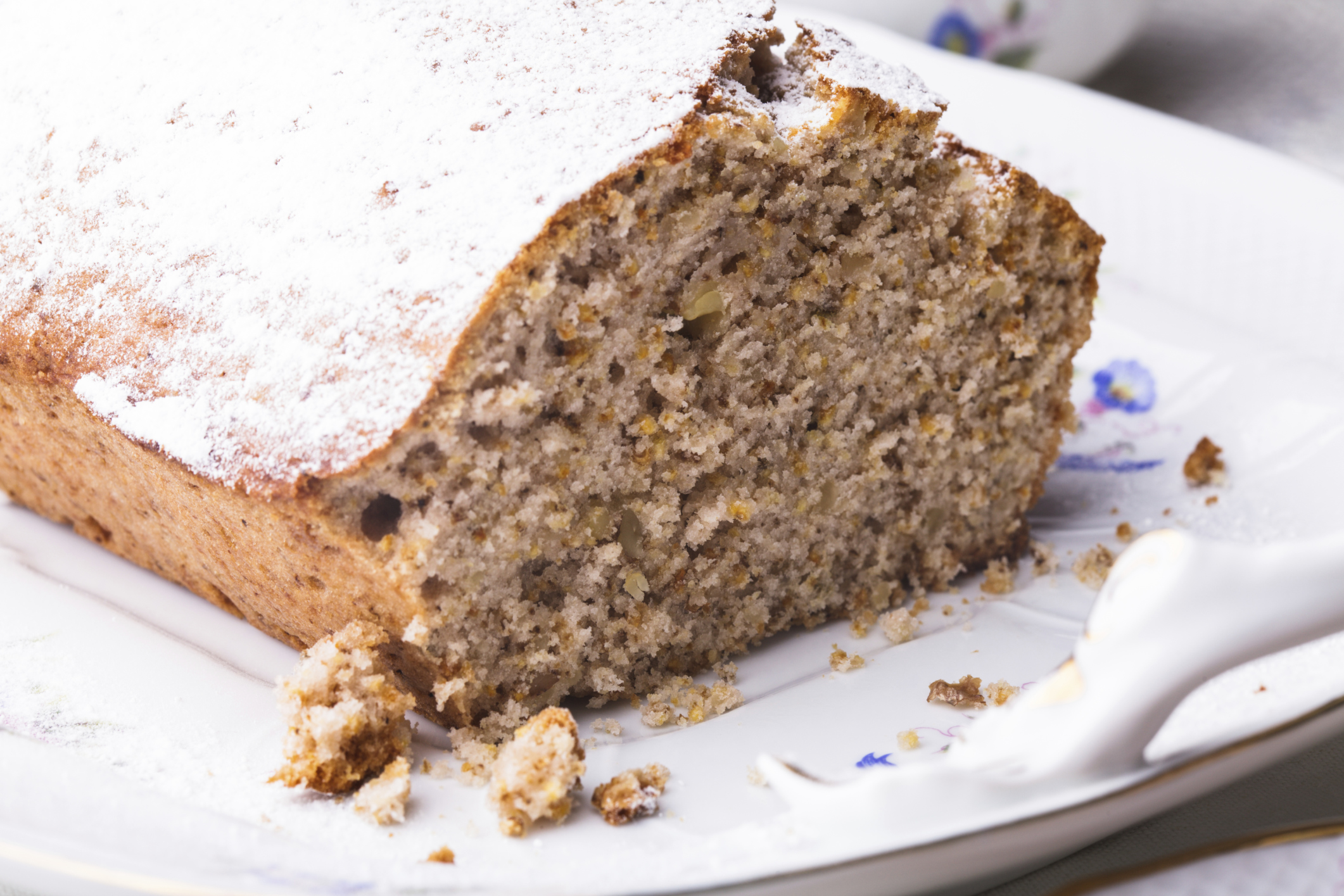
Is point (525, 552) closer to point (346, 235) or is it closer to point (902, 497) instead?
point (346, 235)

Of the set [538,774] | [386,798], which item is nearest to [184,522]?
[386,798]

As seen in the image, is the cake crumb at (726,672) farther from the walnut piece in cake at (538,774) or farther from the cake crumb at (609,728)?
the walnut piece in cake at (538,774)

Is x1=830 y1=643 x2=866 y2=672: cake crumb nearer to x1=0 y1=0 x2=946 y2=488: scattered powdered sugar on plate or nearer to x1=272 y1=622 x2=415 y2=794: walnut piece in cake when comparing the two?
x1=272 y1=622 x2=415 y2=794: walnut piece in cake

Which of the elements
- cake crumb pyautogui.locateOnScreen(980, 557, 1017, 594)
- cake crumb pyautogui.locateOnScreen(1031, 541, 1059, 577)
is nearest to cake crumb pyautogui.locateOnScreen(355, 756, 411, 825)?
cake crumb pyautogui.locateOnScreen(980, 557, 1017, 594)

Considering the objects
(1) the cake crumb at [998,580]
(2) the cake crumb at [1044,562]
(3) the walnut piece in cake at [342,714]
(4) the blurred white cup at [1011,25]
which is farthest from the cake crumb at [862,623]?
(4) the blurred white cup at [1011,25]

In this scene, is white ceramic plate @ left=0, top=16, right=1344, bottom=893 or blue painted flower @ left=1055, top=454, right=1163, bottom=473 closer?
white ceramic plate @ left=0, top=16, right=1344, bottom=893
